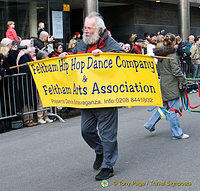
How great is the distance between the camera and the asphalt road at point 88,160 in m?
5.05

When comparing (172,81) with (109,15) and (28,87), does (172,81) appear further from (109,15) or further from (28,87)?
(109,15)

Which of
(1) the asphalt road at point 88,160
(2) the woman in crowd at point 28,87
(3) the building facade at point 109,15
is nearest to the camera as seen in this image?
(1) the asphalt road at point 88,160

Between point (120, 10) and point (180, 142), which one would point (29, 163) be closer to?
point (180, 142)

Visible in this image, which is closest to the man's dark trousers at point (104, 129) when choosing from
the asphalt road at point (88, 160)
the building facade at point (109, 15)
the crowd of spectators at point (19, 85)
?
the asphalt road at point (88, 160)

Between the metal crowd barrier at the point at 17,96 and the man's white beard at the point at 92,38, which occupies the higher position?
the man's white beard at the point at 92,38

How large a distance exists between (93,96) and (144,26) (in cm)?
1840

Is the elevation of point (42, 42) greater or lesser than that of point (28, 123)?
greater

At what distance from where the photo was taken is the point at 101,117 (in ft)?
17.2

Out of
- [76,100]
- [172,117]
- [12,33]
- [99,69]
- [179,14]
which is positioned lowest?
[172,117]

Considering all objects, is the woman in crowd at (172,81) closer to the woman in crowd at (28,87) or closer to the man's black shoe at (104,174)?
the man's black shoe at (104,174)

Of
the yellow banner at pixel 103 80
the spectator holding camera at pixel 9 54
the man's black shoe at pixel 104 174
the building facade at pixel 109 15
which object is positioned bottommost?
the man's black shoe at pixel 104 174

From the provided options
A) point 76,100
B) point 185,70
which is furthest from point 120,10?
point 76,100

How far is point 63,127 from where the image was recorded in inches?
361

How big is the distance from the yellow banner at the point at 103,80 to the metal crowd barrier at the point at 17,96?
3.61 metres
